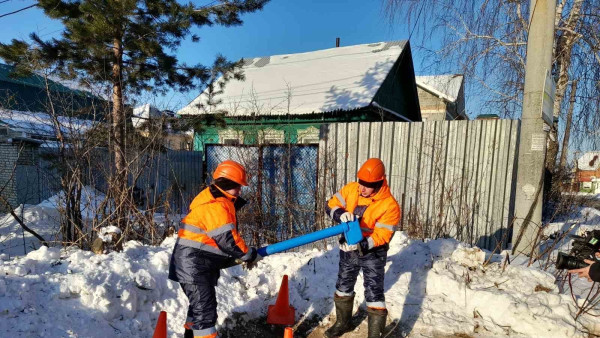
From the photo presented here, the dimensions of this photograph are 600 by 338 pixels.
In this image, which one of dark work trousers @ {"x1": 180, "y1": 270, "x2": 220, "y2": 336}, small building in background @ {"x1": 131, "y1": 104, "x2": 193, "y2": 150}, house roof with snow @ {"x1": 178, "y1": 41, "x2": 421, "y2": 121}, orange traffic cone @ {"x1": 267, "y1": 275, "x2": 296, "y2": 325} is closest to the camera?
dark work trousers @ {"x1": 180, "y1": 270, "x2": 220, "y2": 336}

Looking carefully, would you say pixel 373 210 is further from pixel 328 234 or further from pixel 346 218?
pixel 328 234

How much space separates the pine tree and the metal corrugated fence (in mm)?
3659

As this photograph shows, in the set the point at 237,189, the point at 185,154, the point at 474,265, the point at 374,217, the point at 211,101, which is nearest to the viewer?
the point at 237,189

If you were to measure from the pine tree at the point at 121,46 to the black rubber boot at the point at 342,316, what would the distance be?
11.9 feet

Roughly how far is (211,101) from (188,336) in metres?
6.81

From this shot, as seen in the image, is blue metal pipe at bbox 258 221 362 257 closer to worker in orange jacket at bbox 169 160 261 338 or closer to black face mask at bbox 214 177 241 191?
worker in orange jacket at bbox 169 160 261 338

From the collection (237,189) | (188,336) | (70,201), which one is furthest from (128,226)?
(237,189)

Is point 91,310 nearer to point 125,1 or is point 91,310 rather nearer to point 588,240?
point 588,240

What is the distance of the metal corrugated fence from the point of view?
5730 millimetres

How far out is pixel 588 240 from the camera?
276 centimetres

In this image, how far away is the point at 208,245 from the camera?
2824 mm

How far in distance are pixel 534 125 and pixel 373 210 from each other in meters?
2.72

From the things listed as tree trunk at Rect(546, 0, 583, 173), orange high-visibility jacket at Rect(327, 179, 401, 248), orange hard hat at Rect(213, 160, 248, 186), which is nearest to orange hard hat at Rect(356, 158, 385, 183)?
orange high-visibility jacket at Rect(327, 179, 401, 248)

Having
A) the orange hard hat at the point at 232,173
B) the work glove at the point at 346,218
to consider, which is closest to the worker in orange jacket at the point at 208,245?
the orange hard hat at the point at 232,173
